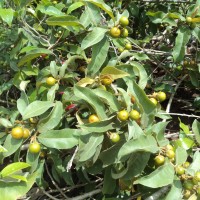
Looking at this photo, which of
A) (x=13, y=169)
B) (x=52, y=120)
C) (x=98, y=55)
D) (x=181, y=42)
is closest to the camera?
(x=13, y=169)

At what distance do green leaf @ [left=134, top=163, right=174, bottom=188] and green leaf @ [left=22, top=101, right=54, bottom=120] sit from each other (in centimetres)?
55

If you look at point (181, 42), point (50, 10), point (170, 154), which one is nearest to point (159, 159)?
point (170, 154)

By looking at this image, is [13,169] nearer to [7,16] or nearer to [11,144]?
[11,144]

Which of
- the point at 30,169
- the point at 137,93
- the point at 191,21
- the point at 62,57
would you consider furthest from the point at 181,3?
the point at 30,169

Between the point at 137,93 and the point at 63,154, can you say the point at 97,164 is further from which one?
the point at 137,93

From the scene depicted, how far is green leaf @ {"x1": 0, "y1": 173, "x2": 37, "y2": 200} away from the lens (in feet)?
5.34

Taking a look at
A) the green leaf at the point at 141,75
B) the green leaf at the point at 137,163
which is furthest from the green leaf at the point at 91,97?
the green leaf at the point at 141,75

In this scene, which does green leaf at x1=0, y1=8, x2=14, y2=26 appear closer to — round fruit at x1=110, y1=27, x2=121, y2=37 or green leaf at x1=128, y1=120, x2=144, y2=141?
round fruit at x1=110, y1=27, x2=121, y2=37

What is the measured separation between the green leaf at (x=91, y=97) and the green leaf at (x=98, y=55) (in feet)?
0.82

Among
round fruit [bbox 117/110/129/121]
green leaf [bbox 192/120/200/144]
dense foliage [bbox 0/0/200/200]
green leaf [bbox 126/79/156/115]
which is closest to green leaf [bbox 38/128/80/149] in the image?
dense foliage [bbox 0/0/200/200]

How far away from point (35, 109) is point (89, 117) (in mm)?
261

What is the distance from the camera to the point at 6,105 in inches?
106

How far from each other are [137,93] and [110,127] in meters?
0.20

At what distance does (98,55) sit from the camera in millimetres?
2057
